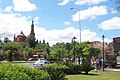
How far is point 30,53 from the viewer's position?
447 ft

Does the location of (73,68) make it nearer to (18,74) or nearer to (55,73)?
(55,73)

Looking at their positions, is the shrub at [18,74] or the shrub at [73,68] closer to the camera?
the shrub at [18,74]

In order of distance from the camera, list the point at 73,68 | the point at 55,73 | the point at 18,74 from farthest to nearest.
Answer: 1. the point at 73,68
2. the point at 55,73
3. the point at 18,74

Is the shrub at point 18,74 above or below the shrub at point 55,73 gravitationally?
above

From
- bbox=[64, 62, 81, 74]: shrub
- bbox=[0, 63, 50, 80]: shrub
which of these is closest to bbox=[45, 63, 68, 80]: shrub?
bbox=[0, 63, 50, 80]: shrub

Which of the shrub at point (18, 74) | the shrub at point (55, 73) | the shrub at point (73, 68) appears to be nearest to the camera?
the shrub at point (18, 74)

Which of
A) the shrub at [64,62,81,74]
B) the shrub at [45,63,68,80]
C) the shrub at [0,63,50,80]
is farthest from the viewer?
the shrub at [64,62,81,74]

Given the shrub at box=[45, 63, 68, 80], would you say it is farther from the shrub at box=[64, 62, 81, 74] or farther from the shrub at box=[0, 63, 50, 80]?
the shrub at box=[64, 62, 81, 74]

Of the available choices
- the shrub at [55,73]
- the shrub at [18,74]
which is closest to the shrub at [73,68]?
the shrub at [55,73]

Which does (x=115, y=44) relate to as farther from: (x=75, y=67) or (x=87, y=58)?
(x=75, y=67)

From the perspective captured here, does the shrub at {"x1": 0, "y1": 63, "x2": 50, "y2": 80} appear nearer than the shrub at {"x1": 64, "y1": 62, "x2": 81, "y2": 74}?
Yes

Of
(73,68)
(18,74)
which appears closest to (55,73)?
(18,74)

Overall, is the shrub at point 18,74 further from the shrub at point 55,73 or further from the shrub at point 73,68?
the shrub at point 73,68

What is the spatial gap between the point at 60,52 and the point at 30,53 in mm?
68438
